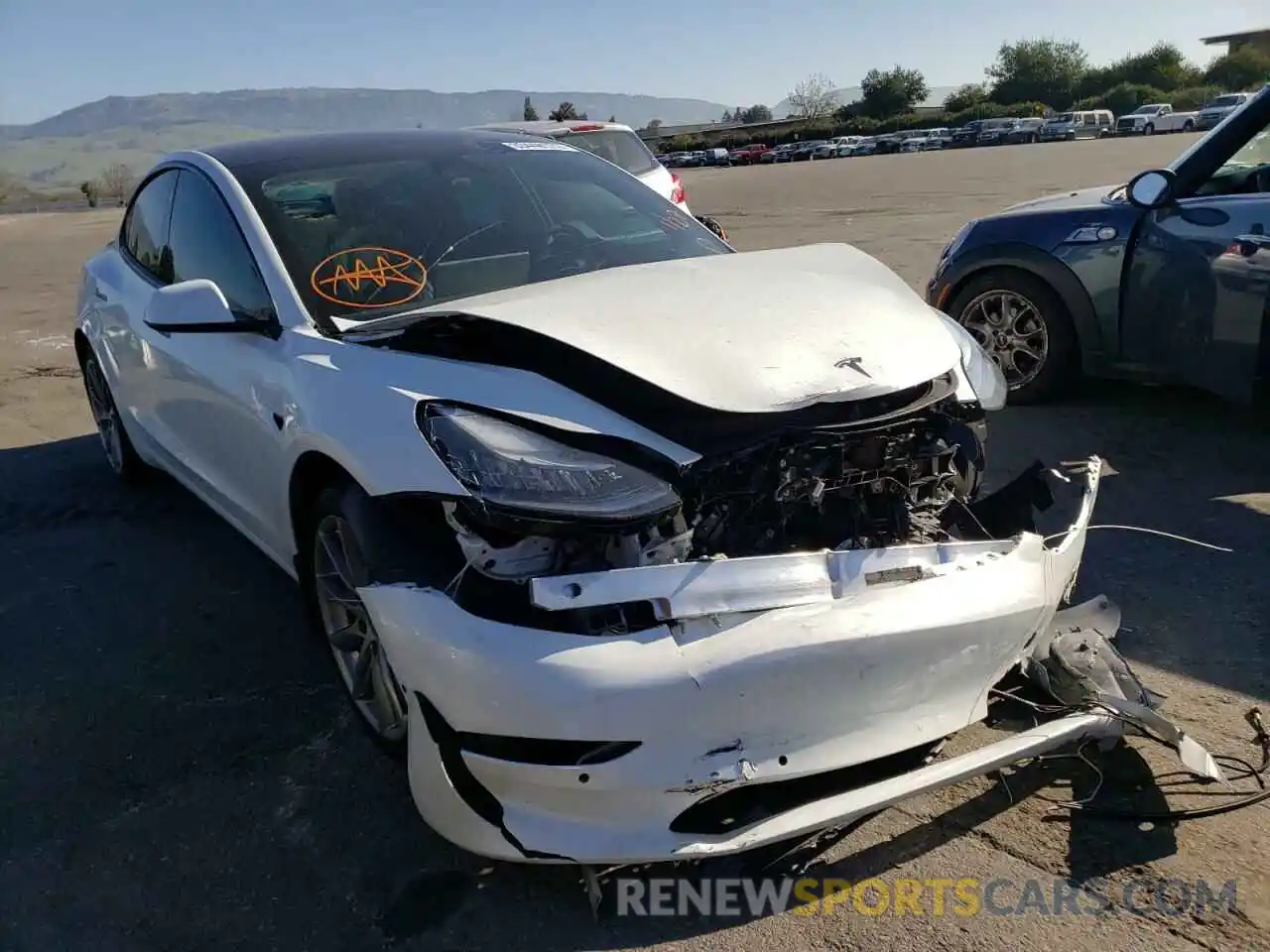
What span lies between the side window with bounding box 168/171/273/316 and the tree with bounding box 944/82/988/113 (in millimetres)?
93510

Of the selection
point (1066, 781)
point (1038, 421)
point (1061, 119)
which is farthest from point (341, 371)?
point (1061, 119)

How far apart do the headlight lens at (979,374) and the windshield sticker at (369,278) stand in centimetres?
164

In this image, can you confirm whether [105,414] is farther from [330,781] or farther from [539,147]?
[330,781]

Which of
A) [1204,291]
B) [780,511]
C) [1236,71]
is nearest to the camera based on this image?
[780,511]

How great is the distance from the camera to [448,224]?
3.55 meters

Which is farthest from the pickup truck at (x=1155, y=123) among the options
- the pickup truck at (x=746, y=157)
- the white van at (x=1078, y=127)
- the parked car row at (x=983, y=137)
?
the pickup truck at (x=746, y=157)

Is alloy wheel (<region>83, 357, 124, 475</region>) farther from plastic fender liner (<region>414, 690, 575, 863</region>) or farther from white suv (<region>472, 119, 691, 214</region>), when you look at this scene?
white suv (<region>472, 119, 691, 214</region>)

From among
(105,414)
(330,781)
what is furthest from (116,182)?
(330,781)

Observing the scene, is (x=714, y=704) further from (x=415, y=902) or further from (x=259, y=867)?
(x=259, y=867)

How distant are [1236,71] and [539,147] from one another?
295ft

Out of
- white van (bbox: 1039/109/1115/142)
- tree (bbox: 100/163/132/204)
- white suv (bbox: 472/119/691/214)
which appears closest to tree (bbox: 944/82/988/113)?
white van (bbox: 1039/109/1115/142)

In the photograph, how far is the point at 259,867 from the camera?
98.9 inches

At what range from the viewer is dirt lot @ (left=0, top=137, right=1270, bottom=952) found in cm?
227

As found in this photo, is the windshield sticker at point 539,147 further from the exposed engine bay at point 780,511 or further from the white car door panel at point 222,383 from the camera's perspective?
the exposed engine bay at point 780,511
